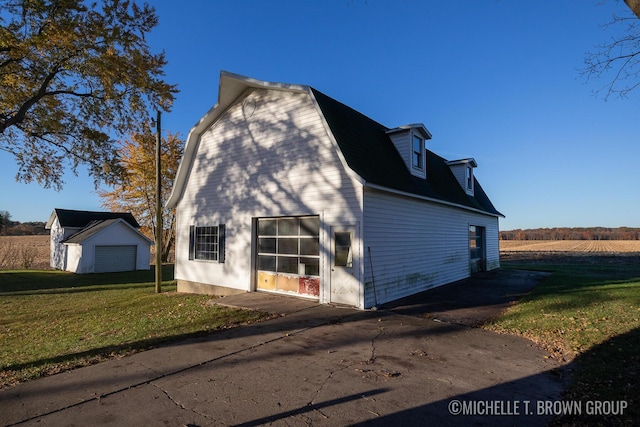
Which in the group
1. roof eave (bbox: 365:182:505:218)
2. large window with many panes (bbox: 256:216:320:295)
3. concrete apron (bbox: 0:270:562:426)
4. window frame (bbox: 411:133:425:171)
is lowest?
concrete apron (bbox: 0:270:562:426)

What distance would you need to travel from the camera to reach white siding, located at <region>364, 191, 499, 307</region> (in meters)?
9.67

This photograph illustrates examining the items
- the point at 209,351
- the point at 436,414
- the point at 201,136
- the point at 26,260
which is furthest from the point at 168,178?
the point at 436,414

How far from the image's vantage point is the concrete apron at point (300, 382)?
3900 mm

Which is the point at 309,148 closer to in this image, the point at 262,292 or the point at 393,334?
the point at 262,292

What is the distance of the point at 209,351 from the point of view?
20.3 feet

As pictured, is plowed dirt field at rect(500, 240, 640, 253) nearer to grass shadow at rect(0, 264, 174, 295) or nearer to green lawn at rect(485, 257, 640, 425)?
green lawn at rect(485, 257, 640, 425)

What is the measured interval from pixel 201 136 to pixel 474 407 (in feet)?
43.5

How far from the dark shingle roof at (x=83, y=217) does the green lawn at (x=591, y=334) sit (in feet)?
110

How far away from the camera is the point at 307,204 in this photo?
10531mm

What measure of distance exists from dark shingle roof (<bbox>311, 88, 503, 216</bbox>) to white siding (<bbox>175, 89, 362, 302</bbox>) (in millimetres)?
393

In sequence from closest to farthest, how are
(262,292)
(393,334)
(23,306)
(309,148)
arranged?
(393,334) → (309,148) → (262,292) → (23,306)

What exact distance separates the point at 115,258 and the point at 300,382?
2996cm

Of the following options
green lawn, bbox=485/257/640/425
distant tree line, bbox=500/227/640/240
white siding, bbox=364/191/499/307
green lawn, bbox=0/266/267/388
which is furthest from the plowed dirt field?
green lawn, bbox=0/266/267/388

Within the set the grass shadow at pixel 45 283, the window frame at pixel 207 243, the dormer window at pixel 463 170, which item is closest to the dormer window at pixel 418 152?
the dormer window at pixel 463 170
